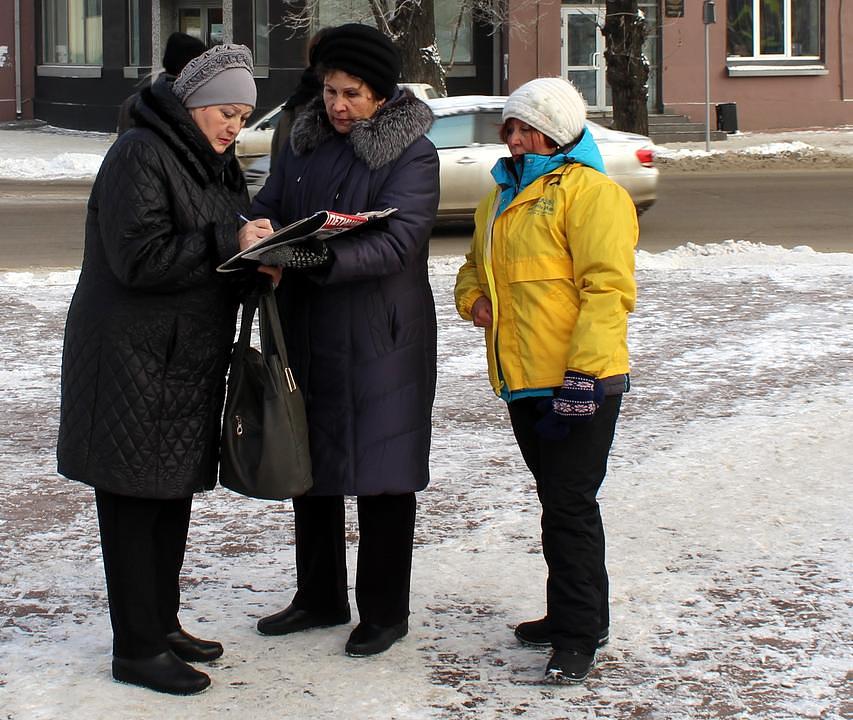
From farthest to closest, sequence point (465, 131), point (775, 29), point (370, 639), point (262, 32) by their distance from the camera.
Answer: point (775, 29), point (262, 32), point (465, 131), point (370, 639)

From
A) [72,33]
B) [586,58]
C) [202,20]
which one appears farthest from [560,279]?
[72,33]

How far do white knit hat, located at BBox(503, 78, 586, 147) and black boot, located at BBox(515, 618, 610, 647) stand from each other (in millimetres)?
1378

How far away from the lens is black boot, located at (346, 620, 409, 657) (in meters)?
4.07

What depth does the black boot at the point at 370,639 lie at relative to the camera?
13.3 ft

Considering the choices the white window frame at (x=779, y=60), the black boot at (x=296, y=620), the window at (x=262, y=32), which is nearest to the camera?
the black boot at (x=296, y=620)

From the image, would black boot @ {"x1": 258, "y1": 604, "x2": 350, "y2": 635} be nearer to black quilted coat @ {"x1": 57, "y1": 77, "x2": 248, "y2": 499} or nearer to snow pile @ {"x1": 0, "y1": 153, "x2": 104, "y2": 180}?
black quilted coat @ {"x1": 57, "y1": 77, "x2": 248, "y2": 499}

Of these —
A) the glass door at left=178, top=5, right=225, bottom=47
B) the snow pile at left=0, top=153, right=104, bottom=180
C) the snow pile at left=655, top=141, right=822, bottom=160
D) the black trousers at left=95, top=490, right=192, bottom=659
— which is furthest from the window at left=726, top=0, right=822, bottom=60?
the black trousers at left=95, top=490, right=192, bottom=659

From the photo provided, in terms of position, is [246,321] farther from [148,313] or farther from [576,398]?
[576,398]

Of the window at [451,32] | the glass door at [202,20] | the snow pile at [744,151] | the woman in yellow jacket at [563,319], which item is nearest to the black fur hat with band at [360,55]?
the woman in yellow jacket at [563,319]

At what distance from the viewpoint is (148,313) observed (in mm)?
3721

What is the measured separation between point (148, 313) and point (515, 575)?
1.65 meters

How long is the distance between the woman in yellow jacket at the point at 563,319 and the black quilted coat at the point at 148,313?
78cm

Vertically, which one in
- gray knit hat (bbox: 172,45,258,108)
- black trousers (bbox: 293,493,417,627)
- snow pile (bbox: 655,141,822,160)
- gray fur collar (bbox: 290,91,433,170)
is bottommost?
black trousers (bbox: 293,493,417,627)

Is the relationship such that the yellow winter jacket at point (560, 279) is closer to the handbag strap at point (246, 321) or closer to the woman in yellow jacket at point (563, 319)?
the woman in yellow jacket at point (563, 319)
